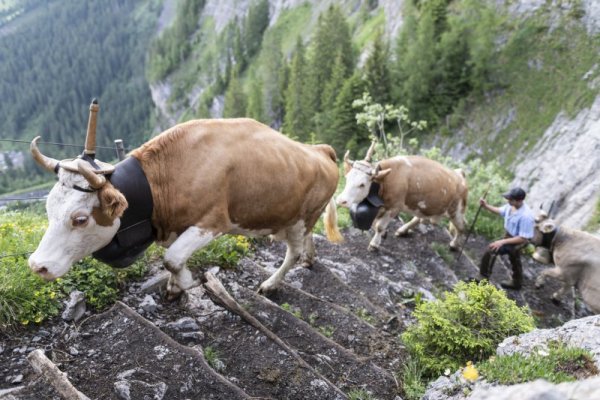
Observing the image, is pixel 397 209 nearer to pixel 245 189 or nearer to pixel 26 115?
pixel 245 189

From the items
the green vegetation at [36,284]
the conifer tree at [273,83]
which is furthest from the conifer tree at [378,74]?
the green vegetation at [36,284]

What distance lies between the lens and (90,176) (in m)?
3.73

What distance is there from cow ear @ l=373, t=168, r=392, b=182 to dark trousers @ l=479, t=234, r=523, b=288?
3040mm

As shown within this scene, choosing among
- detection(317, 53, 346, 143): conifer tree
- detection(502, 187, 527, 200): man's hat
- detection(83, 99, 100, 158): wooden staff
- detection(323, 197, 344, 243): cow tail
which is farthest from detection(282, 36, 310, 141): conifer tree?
detection(83, 99, 100, 158): wooden staff

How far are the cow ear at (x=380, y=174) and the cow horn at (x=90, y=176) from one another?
581 centimetres

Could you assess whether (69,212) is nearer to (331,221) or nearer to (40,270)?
(40,270)

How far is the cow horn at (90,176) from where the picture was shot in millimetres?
3672

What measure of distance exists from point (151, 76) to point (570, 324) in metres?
146

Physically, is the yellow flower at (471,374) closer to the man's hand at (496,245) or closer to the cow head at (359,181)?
the cow head at (359,181)

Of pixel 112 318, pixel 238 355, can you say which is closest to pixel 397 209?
pixel 238 355

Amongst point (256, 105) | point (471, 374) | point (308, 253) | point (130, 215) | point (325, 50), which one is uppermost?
point (130, 215)

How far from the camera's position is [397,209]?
959 cm

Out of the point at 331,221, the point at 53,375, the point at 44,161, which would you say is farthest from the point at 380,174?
the point at 53,375

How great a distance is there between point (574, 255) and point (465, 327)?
5061mm
